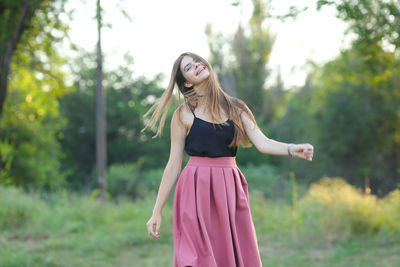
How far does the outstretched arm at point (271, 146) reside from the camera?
2713 millimetres

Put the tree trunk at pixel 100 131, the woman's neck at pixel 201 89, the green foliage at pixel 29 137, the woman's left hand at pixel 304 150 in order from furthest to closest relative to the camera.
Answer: the green foliage at pixel 29 137 < the tree trunk at pixel 100 131 < the woman's neck at pixel 201 89 < the woman's left hand at pixel 304 150

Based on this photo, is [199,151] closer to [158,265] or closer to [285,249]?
[158,265]

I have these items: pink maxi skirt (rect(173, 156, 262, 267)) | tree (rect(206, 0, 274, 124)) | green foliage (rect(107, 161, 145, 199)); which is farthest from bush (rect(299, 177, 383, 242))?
tree (rect(206, 0, 274, 124))

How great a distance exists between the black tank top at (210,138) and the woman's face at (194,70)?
0.26m

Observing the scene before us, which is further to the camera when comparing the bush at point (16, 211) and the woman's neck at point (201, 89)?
the bush at point (16, 211)

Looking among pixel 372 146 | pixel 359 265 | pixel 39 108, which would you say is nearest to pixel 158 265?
pixel 359 265

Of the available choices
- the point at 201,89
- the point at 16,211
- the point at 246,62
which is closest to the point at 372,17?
the point at 201,89

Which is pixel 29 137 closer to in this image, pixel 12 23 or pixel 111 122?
pixel 111 122

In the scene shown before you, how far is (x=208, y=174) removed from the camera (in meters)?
3.03

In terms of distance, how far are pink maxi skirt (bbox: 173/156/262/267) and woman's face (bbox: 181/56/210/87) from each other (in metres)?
0.51

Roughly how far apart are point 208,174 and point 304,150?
624 millimetres

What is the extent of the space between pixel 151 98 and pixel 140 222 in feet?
63.6

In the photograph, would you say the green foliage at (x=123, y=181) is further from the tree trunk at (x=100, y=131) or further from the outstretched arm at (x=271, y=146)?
the outstretched arm at (x=271, y=146)

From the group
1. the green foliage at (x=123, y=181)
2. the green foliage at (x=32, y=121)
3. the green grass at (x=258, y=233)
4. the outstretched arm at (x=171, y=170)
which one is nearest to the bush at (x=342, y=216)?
the green grass at (x=258, y=233)
